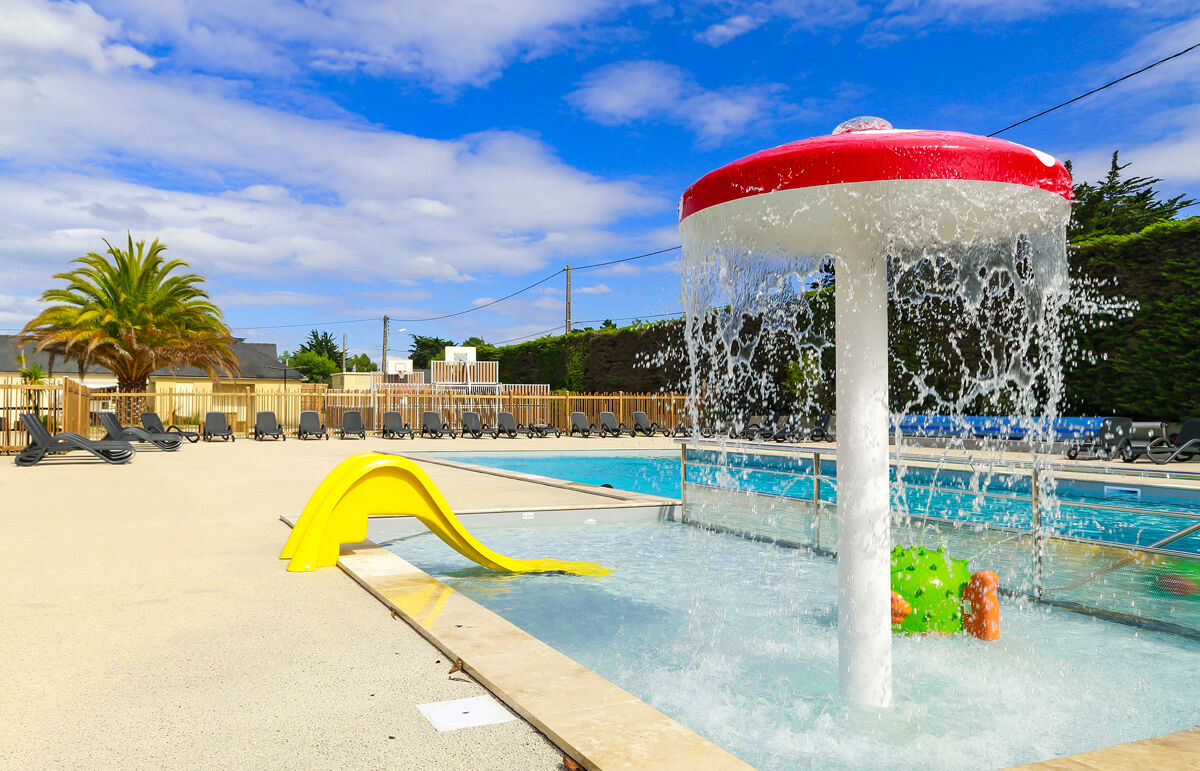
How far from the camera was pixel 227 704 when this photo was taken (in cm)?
283

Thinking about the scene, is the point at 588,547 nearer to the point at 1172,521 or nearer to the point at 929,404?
the point at 1172,521

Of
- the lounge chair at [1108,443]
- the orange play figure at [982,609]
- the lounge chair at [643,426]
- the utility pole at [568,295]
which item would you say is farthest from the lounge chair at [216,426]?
the orange play figure at [982,609]

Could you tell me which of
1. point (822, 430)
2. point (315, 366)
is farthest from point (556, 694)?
point (315, 366)

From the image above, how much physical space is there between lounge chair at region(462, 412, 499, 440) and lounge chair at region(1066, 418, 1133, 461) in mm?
17577

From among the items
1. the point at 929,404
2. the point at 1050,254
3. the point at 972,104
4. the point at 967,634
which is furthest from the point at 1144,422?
the point at 1050,254

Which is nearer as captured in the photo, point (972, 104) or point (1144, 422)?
point (1144, 422)

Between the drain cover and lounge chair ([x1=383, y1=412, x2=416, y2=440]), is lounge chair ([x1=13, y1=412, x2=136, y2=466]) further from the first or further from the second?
the drain cover

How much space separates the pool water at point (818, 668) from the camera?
306 centimetres

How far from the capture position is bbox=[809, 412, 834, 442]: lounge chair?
22639mm

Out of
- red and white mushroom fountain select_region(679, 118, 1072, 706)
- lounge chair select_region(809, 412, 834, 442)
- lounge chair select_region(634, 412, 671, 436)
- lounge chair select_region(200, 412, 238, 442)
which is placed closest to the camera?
red and white mushroom fountain select_region(679, 118, 1072, 706)

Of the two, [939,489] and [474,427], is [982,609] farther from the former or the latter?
[474,427]

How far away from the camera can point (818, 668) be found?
3910mm

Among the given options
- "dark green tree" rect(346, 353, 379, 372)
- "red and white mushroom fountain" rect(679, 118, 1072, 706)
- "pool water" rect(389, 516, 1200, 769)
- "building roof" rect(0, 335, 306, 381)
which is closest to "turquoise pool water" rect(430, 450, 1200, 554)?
"red and white mushroom fountain" rect(679, 118, 1072, 706)

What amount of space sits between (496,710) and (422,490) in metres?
3.09
